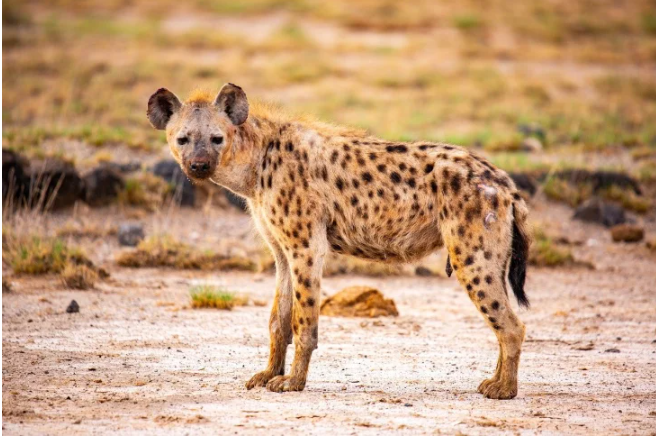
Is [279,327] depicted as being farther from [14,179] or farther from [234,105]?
[14,179]

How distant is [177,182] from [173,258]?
5.38 feet

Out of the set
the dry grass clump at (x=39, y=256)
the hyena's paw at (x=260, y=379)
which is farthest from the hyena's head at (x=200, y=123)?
the dry grass clump at (x=39, y=256)

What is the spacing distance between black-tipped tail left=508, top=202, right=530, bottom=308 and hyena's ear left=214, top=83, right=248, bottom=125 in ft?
5.86

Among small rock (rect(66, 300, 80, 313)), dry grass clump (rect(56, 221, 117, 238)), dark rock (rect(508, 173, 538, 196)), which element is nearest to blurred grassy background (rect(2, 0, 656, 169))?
dark rock (rect(508, 173, 538, 196))

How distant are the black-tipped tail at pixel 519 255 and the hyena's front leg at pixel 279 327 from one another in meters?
1.43

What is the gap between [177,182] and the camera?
38.4ft

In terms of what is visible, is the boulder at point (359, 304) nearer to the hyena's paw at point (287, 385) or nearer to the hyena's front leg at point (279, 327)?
the hyena's front leg at point (279, 327)

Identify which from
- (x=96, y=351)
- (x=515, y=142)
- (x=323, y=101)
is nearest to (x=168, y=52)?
(x=323, y=101)

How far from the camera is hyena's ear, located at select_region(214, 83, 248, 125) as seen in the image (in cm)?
626

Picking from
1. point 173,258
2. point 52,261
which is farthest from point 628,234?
point 52,261

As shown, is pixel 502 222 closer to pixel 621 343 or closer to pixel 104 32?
pixel 621 343

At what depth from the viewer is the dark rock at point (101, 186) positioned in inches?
447

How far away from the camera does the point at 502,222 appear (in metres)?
5.98

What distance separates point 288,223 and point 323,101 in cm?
1246
